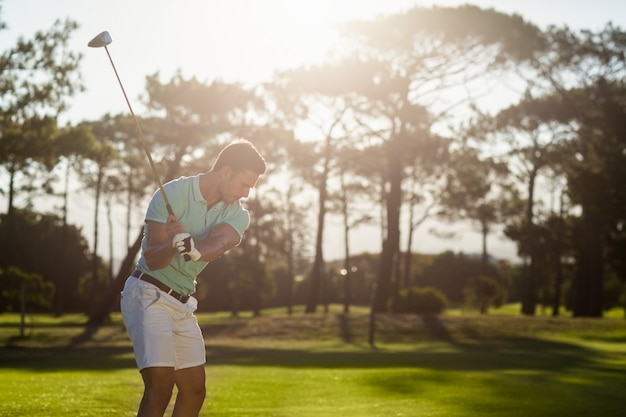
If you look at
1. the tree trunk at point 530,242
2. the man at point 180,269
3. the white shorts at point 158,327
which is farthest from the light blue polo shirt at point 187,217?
the tree trunk at point 530,242

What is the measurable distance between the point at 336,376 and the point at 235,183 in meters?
12.5

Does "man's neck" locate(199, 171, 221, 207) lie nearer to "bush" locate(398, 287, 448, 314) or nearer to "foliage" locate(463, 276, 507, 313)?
"bush" locate(398, 287, 448, 314)

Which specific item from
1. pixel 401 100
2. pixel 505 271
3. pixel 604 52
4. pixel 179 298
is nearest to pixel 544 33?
pixel 604 52

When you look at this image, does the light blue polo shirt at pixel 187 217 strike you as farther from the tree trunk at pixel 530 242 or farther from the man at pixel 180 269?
the tree trunk at pixel 530 242

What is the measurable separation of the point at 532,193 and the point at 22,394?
51.7 metres

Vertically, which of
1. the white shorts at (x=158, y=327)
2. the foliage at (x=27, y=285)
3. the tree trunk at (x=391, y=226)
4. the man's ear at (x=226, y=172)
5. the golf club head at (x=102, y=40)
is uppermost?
the tree trunk at (x=391, y=226)

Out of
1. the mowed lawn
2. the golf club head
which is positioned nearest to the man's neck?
the golf club head

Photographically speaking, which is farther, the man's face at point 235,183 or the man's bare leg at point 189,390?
the man's bare leg at point 189,390

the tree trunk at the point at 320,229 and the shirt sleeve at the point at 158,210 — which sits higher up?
the tree trunk at the point at 320,229

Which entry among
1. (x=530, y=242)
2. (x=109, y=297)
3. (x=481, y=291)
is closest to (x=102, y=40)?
(x=109, y=297)

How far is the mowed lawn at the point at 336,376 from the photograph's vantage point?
13.5m

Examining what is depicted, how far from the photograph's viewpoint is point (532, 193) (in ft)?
206

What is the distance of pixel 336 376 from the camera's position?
19.0 metres

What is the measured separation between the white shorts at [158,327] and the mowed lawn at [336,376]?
548 cm
